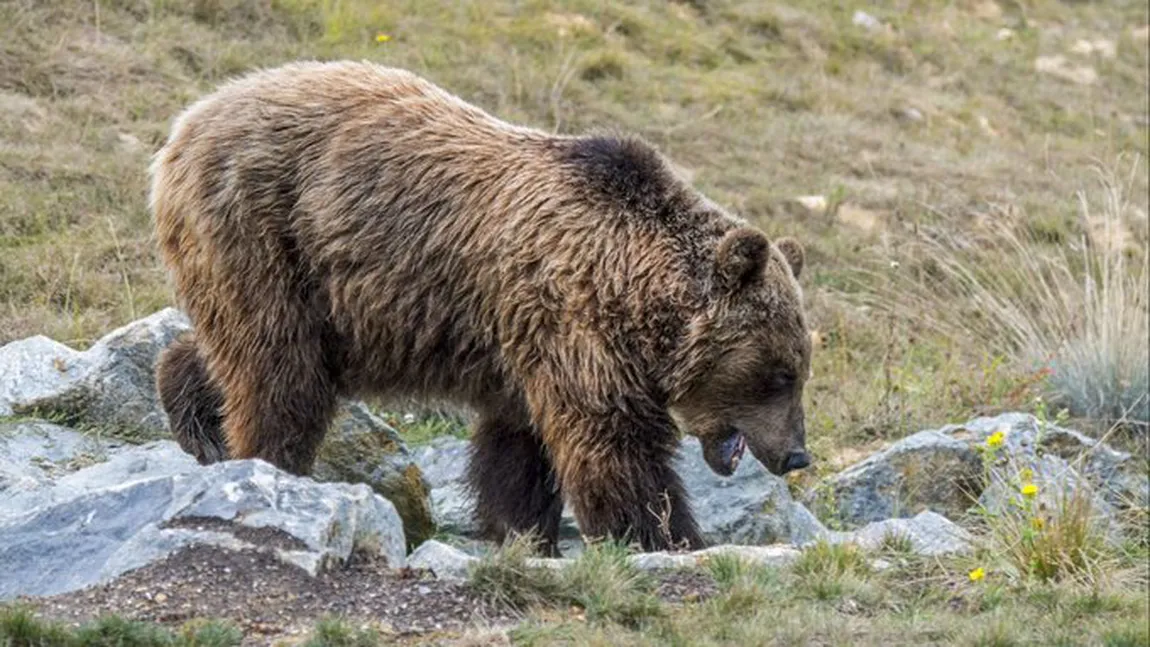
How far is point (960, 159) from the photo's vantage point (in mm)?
15836

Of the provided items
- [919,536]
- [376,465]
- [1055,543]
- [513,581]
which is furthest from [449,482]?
[1055,543]

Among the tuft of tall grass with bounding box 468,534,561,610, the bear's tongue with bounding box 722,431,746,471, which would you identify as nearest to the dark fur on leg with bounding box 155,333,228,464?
the bear's tongue with bounding box 722,431,746,471

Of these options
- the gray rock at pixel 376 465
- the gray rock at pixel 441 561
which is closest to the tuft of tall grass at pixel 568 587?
the gray rock at pixel 441 561

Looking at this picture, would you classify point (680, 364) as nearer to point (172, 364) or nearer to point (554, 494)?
point (554, 494)

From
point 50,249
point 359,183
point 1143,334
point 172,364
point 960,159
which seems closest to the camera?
point 359,183

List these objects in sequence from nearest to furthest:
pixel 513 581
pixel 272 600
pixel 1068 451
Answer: pixel 272 600 → pixel 513 581 → pixel 1068 451

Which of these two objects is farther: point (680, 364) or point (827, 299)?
point (827, 299)

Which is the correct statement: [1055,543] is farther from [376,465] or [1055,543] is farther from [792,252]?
[376,465]

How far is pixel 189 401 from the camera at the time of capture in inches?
328

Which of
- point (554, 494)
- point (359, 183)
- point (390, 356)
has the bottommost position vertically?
point (554, 494)

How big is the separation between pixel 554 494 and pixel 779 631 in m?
2.48

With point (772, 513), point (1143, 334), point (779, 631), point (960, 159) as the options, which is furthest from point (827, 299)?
point (779, 631)

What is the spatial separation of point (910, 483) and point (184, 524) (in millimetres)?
4611

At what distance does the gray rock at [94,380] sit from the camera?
8500mm
